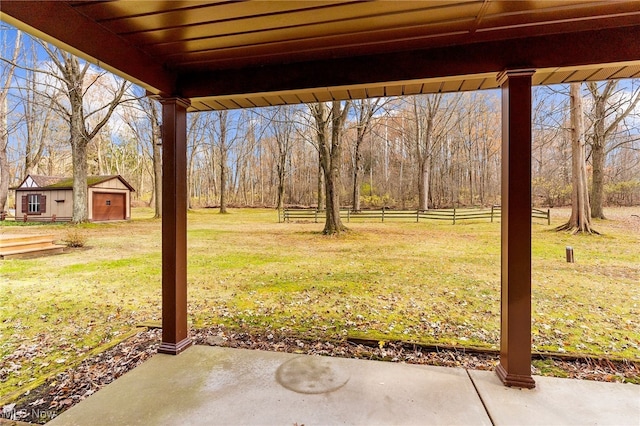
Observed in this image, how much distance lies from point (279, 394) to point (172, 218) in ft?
5.25

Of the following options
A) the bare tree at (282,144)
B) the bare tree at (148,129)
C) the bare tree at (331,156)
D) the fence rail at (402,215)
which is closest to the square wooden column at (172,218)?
the bare tree at (331,156)

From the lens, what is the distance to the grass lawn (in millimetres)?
3229

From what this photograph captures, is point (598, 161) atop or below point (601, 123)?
below

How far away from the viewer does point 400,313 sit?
3959mm

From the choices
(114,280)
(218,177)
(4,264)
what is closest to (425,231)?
(114,280)

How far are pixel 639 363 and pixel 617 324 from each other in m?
1.15

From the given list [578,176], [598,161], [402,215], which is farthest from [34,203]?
[598,161]

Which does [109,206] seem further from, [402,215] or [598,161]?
[598,161]

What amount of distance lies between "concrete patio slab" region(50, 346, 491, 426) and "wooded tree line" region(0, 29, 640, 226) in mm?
3867

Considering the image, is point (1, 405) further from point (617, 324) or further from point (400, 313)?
point (617, 324)

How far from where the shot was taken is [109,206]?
10.3 meters

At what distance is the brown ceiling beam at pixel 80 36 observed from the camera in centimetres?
139

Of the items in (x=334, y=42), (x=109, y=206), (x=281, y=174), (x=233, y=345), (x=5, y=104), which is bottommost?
(x=233, y=345)

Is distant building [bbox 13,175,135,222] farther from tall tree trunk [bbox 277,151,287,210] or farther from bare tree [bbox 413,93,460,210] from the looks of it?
bare tree [bbox 413,93,460,210]
